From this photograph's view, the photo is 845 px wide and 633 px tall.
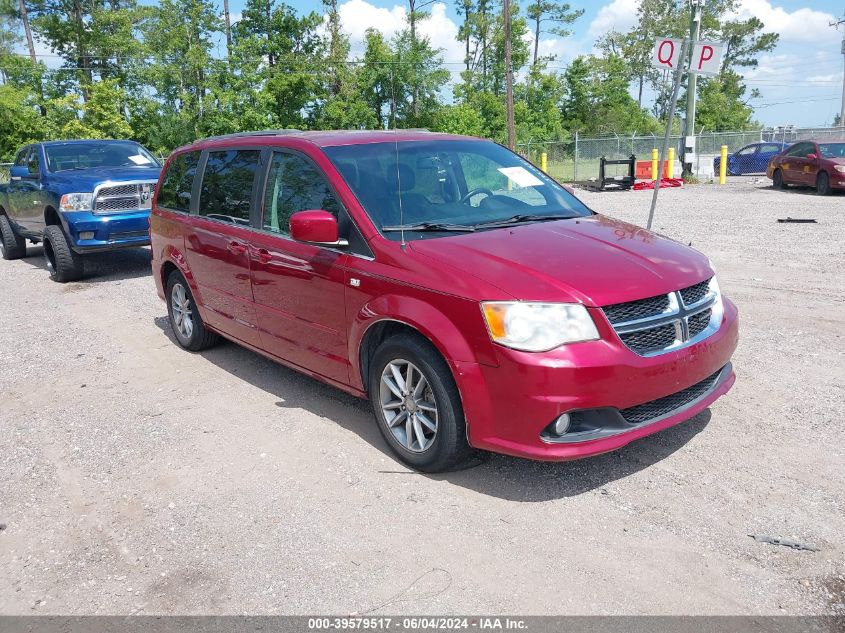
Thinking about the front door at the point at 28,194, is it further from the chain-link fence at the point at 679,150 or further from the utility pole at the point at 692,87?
the chain-link fence at the point at 679,150

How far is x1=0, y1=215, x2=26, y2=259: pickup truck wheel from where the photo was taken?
12945 millimetres

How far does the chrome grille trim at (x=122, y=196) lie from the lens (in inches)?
393

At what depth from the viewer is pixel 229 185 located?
219 inches

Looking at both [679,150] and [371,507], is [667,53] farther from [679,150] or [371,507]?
[679,150]

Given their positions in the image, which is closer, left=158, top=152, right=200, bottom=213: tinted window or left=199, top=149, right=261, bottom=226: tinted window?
left=199, top=149, right=261, bottom=226: tinted window

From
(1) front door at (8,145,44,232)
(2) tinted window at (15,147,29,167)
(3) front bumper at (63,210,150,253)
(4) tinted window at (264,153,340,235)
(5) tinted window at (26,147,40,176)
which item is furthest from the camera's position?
(2) tinted window at (15,147,29,167)

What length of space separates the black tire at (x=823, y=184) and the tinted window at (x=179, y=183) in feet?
57.9

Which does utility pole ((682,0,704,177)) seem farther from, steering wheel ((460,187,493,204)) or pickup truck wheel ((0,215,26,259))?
steering wheel ((460,187,493,204))

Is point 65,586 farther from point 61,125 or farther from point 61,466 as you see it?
point 61,125

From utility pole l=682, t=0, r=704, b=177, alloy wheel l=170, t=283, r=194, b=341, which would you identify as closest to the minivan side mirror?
alloy wheel l=170, t=283, r=194, b=341

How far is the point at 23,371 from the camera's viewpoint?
21.0 feet

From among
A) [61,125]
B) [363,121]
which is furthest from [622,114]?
[61,125]

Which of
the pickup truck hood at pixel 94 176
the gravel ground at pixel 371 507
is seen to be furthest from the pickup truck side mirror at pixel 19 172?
the gravel ground at pixel 371 507

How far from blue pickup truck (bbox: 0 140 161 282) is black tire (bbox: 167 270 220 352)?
151 inches
